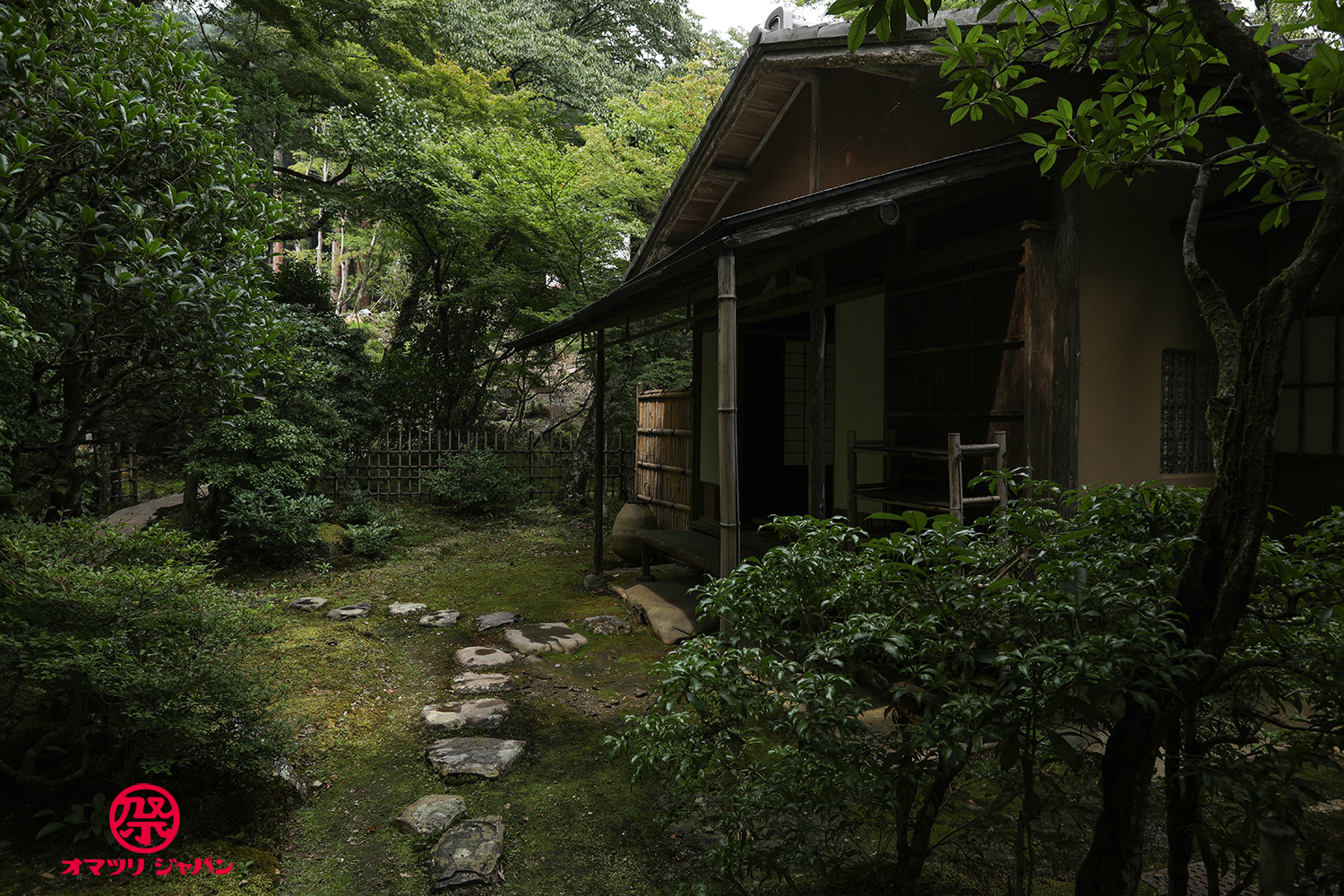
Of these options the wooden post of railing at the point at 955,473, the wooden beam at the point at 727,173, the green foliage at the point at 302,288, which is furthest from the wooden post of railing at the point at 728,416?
the green foliage at the point at 302,288

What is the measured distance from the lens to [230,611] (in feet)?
11.9

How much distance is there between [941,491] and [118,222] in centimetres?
586

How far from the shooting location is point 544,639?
690 centimetres

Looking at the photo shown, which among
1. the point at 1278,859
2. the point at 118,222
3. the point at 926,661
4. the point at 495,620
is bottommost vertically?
the point at 495,620

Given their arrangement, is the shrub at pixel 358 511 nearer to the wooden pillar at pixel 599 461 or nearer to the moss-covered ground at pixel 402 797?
the moss-covered ground at pixel 402 797

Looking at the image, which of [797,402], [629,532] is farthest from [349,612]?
[797,402]

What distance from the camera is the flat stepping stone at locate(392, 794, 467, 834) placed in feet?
12.1

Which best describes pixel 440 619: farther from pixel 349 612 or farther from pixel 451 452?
pixel 451 452

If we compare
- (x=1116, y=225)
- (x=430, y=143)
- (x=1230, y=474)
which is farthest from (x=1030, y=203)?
(x=430, y=143)

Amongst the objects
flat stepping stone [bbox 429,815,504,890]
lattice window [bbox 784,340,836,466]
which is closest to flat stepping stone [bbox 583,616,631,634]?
lattice window [bbox 784,340,836,466]

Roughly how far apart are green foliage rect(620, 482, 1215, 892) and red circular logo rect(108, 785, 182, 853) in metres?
2.21

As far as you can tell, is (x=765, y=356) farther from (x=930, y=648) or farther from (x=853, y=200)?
(x=930, y=648)

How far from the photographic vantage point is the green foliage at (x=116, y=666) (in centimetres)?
308

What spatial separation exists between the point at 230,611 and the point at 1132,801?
13.0 ft
